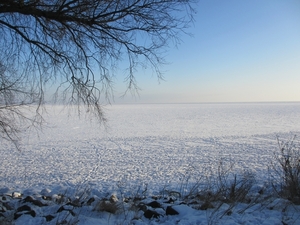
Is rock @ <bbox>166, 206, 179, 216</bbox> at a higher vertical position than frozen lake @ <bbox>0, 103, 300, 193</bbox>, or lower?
higher

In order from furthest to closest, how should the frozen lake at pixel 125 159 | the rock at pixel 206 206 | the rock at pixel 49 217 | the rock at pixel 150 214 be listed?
the frozen lake at pixel 125 159, the rock at pixel 206 206, the rock at pixel 150 214, the rock at pixel 49 217

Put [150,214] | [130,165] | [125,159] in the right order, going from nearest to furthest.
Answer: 1. [150,214]
2. [130,165]
3. [125,159]

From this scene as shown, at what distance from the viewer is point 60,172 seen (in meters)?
8.66

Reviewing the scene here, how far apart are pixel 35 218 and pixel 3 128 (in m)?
2.21

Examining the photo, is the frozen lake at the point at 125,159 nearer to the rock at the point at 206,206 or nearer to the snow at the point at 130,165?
the snow at the point at 130,165

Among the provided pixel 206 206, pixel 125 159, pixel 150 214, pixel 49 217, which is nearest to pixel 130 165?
pixel 125 159

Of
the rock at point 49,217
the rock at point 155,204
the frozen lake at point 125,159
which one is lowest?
the frozen lake at point 125,159

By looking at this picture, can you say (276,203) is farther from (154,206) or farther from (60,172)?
(60,172)

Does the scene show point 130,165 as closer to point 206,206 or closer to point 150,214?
point 206,206

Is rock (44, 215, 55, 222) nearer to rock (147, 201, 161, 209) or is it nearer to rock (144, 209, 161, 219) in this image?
rock (144, 209, 161, 219)

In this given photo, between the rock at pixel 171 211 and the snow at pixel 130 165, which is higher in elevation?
the rock at pixel 171 211

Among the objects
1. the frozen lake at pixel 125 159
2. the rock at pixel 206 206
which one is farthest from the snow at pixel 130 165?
the rock at pixel 206 206

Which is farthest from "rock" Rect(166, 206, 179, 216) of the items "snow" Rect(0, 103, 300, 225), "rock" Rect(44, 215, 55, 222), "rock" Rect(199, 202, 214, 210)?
"rock" Rect(44, 215, 55, 222)

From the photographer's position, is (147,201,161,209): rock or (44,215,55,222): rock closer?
Answer: (44,215,55,222): rock
